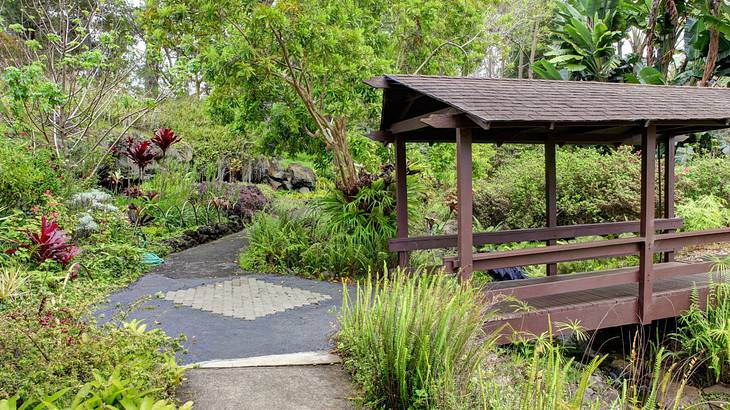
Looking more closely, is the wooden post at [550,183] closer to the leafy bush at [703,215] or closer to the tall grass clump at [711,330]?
the tall grass clump at [711,330]

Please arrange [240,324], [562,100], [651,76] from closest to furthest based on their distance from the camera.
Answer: [240,324]
[562,100]
[651,76]

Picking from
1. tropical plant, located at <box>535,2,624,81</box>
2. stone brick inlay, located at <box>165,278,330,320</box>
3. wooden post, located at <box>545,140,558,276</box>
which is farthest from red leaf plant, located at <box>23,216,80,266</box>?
tropical plant, located at <box>535,2,624,81</box>

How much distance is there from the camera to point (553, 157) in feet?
23.1

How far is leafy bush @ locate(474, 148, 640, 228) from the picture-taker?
10.2 metres

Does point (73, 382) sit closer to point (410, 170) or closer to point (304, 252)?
point (304, 252)

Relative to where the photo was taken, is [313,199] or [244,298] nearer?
[244,298]

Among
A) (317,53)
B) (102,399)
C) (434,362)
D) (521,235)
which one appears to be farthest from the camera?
(317,53)

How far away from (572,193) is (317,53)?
253 inches

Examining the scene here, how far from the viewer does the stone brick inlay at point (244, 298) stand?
220 inches

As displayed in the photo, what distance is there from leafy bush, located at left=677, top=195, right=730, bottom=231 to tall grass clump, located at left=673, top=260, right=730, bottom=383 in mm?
3573

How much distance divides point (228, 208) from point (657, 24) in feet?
41.9

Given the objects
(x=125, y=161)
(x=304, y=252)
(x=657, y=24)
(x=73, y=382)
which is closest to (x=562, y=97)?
(x=304, y=252)

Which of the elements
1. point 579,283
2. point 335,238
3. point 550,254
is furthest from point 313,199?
point 579,283

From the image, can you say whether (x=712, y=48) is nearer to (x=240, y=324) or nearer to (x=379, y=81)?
(x=379, y=81)
